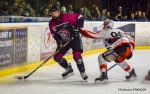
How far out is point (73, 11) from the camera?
1209 centimetres

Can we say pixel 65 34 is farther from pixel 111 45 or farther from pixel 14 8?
pixel 14 8

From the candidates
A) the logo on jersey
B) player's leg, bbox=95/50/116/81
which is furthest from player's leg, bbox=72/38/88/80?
player's leg, bbox=95/50/116/81

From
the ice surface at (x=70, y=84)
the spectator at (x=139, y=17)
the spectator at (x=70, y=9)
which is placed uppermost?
the spectator at (x=70, y=9)

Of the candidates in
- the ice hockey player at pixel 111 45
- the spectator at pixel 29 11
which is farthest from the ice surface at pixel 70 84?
the spectator at pixel 29 11

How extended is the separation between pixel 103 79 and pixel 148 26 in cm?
627

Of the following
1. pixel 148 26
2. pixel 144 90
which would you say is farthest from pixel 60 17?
pixel 148 26

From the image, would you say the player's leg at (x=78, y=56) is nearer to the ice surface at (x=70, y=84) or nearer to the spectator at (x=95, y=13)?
the ice surface at (x=70, y=84)

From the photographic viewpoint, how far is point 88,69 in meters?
8.08

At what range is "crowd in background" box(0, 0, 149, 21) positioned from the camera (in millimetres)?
9102

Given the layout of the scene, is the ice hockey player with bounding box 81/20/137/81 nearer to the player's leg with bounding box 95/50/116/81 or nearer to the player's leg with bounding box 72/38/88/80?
the player's leg with bounding box 95/50/116/81

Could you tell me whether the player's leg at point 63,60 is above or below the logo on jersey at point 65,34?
below

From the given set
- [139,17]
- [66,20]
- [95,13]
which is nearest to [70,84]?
[66,20]

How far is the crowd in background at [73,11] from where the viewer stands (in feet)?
29.9

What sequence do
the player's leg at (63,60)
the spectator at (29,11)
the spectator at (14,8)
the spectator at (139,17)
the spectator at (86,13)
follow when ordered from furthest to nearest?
the spectator at (139,17), the spectator at (86,13), the spectator at (29,11), the spectator at (14,8), the player's leg at (63,60)
